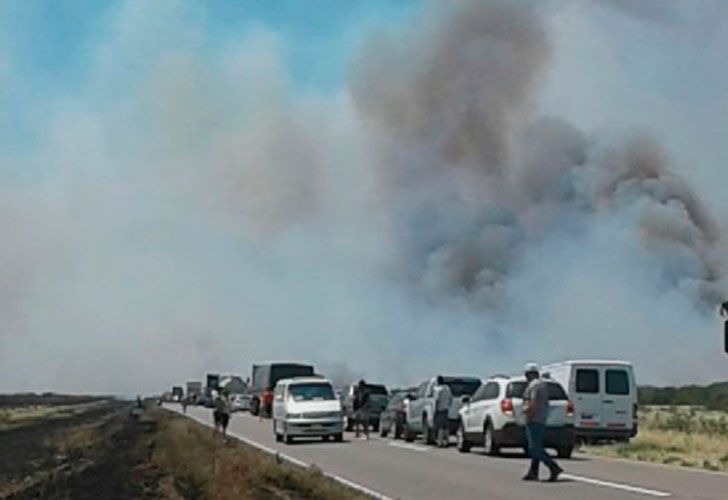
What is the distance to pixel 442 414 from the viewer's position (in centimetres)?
3769

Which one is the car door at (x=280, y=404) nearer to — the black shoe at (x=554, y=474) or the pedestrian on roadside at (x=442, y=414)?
the pedestrian on roadside at (x=442, y=414)

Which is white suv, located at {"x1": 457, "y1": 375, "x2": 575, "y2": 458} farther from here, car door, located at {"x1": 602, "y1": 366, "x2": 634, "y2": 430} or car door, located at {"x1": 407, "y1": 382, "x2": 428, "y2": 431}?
car door, located at {"x1": 407, "y1": 382, "x2": 428, "y2": 431}

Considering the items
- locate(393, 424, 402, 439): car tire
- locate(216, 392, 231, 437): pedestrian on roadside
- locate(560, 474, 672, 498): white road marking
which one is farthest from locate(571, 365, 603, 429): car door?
locate(560, 474, 672, 498): white road marking

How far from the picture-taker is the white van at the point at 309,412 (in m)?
40.3

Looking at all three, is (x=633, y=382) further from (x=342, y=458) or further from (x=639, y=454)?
(x=342, y=458)

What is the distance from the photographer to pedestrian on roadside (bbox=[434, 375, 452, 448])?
122ft

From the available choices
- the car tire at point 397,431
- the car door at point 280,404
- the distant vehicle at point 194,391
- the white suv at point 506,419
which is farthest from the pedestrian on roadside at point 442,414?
the distant vehicle at point 194,391

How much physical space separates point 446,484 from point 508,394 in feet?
26.8

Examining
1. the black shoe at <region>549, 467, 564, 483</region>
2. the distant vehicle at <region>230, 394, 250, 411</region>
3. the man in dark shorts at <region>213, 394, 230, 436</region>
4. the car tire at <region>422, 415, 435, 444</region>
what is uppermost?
the distant vehicle at <region>230, 394, 250, 411</region>

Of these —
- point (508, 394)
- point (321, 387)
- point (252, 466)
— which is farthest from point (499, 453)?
point (321, 387)

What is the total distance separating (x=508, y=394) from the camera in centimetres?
3045

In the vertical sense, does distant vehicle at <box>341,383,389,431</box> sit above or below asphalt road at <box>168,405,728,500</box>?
above

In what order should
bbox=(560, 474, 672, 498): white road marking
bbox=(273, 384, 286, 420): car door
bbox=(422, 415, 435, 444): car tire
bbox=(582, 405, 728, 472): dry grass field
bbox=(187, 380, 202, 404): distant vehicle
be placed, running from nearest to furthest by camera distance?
bbox=(560, 474, 672, 498): white road marking
bbox=(582, 405, 728, 472): dry grass field
bbox=(422, 415, 435, 444): car tire
bbox=(273, 384, 286, 420): car door
bbox=(187, 380, 202, 404): distant vehicle

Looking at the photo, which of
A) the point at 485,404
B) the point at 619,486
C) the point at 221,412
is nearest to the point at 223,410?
the point at 221,412
